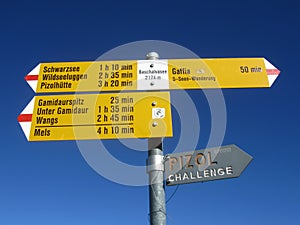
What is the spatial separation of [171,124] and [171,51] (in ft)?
2.48

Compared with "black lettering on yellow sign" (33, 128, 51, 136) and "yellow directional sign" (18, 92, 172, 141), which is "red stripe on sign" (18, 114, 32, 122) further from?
"black lettering on yellow sign" (33, 128, 51, 136)

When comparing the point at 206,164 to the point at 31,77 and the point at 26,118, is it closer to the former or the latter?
the point at 26,118

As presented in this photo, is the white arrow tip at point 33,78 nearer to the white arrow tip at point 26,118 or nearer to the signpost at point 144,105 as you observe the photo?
the signpost at point 144,105

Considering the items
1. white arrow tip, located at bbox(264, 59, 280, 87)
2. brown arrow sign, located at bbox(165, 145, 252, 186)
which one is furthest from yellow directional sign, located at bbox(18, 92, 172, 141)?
white arrow tip, located at bbox(264, 59, 280, 87)

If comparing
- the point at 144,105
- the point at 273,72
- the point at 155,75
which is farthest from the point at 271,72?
the point at 144,105

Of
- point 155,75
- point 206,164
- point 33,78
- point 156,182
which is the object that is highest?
point 33,78

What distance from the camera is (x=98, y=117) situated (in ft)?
8.51

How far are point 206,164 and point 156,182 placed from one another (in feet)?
1.50

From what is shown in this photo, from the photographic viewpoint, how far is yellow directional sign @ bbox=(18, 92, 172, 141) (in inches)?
98.3

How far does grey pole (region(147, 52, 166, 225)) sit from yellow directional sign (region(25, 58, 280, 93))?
0.55 meters

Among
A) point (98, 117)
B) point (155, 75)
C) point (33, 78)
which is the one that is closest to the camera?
point (98, 117)

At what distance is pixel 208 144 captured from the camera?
8.30 feet

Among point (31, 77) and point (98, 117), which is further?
point (31, 77)

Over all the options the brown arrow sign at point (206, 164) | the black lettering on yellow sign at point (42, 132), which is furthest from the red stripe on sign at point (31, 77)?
the brown arrow sign at point (206, 164)
